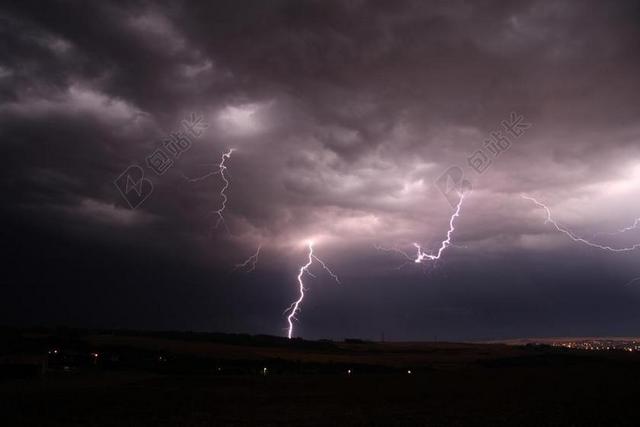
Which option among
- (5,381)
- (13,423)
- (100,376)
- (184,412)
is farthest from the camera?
(100,376)

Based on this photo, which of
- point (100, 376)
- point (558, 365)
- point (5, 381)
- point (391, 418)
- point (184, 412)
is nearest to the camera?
Answer: point (391, 418)

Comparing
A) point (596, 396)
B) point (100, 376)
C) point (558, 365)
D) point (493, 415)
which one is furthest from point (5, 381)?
point (558, 365)

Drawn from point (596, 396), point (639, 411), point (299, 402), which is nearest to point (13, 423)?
point (299, 402)

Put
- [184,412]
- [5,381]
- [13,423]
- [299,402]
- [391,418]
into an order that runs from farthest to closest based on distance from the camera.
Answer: [5,381] < [299,402] < [184,412] < [391,418] < [13,423]

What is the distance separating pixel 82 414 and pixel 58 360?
35062mm

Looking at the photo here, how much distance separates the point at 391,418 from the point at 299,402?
852 cm

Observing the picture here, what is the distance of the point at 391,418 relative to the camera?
23.1 meters

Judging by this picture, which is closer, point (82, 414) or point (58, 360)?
point (82, 414)

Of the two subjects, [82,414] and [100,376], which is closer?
[82,414]

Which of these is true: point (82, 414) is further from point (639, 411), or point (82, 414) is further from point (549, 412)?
point (639, 411)

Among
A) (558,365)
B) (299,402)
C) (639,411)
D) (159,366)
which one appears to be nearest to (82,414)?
(299,402)

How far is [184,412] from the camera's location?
81.1 feet

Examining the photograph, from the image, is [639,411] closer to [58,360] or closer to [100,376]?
[100,376]

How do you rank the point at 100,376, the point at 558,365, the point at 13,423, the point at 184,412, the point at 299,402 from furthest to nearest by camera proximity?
the point at 558,365 < the point at 100,376 < the point at 299,402 < the point at 184,412 < the point at 13,423
